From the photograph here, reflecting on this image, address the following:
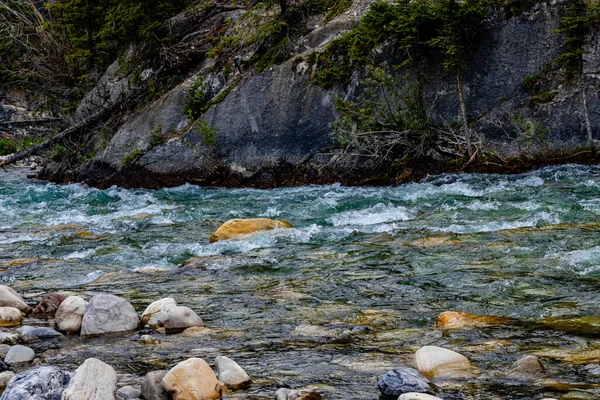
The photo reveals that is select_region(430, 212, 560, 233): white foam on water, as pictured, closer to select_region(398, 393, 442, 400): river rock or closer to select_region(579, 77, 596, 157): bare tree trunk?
select_region(579, 77, 596, 157): bare tree trunk

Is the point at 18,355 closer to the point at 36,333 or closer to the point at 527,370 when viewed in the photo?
the point at 36,333

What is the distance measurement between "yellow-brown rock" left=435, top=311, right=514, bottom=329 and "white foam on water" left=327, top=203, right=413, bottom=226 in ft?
16.0

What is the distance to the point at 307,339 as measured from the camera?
4168 millimetres

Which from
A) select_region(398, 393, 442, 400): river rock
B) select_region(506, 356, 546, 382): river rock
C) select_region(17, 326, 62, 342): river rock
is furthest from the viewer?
select_region(17, 326, 62, 342): river rock

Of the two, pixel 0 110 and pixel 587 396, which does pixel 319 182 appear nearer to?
pixel 587 396

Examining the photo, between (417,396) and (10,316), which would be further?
(10,316)

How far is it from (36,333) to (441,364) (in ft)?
9.46

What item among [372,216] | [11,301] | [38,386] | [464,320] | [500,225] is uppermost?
[38,386]

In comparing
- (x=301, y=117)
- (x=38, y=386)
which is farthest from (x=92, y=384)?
(x=301, y=117)

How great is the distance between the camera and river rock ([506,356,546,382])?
3133 millimetres

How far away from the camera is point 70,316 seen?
4668mm

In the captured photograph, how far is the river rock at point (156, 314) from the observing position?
466 cm

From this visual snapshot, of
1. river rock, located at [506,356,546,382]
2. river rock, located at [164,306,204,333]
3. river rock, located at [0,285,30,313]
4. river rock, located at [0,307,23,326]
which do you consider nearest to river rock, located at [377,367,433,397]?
river rock, located at [506,356,546,382]

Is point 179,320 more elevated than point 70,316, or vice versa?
point 70,316
